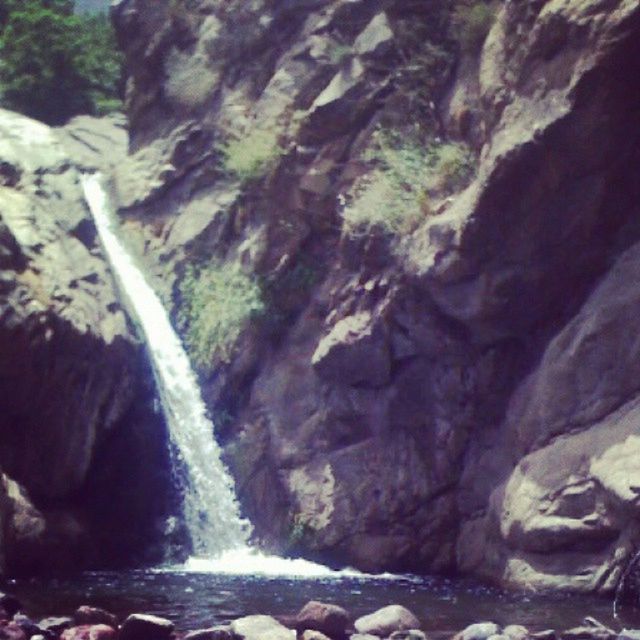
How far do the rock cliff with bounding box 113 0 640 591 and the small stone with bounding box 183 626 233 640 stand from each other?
4.91 meters

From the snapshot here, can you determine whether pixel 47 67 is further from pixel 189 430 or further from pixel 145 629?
pixel 145 629

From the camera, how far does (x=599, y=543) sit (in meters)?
12.6

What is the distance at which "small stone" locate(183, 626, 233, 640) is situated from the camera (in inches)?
364

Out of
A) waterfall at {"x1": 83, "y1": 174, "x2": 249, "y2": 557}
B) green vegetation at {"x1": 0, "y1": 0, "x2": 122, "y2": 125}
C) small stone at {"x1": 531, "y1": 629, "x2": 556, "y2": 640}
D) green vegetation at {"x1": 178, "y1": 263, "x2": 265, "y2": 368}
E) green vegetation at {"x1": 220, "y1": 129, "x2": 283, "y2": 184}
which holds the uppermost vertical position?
green vegetation at {"x1": 0, "y1": 0, "x2": 122, "y2": 125}

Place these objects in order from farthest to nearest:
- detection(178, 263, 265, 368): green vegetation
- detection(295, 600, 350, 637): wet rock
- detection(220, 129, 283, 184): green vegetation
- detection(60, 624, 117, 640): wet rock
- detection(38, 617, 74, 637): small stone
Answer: detection(220, 129, 283, 184): green vegetation, detection(178, 263, 265, 368): green vegetation, detection(295, 600, 350, 637): wet rock, detection(38, 617, 74, 637): small stone, detection(60, 624, 117, 640): wet rock

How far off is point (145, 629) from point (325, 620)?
170 centimetres

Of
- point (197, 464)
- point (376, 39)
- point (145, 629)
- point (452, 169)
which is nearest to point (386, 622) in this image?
point (145, 629)

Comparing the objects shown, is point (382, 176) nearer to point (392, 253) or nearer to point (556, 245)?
point (392, 253)

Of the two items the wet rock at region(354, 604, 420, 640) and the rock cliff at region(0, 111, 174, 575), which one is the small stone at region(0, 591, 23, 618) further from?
the rock cliff at region(0, 111, 174, 575)

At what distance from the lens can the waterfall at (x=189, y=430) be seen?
17.6 m

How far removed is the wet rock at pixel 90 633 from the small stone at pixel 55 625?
12 centimetres

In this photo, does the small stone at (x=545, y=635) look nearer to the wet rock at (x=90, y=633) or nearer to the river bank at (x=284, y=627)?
the river bank at (x=284, y=627)

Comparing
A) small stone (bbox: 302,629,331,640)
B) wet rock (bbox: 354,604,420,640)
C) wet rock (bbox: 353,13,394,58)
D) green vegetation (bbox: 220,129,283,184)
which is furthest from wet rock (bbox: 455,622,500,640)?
wet rock (bbox: 353,13,394,58)

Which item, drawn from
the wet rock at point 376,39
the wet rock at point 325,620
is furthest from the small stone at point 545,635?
the wet rock at point 376,39
